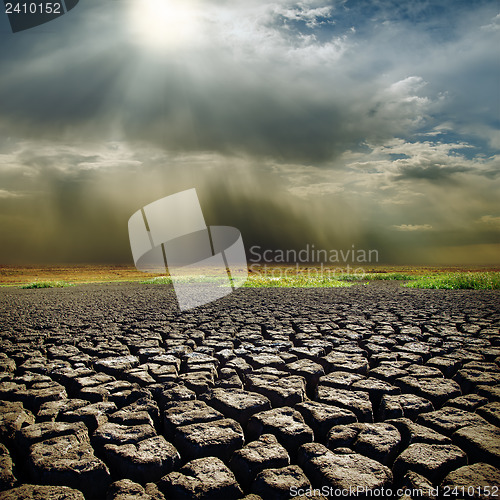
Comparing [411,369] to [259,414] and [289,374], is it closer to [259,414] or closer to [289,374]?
[289,374]

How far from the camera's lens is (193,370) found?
10.5ft

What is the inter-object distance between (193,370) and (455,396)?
207 centimetres

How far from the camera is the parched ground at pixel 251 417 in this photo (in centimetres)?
167

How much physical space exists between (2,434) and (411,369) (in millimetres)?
3053

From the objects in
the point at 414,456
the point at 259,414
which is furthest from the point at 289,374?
the point at 414,456

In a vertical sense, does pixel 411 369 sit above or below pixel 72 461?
below

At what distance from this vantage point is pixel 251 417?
2229 mm

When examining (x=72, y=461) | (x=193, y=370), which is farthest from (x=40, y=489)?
(x=193, y=370)

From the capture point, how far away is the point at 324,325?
529 cm

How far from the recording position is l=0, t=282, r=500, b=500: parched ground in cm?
167

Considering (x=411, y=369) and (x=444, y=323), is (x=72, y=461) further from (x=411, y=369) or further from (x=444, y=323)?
(x=444, y=323)

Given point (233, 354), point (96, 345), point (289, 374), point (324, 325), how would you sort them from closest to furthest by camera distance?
1. point (289, 374)
2. point (233, 354)
3. point (96, 345)
4. point (324, 325)

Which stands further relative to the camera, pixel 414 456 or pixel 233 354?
pixel 233 354

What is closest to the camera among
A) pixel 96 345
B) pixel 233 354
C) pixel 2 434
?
pixel 2 434
